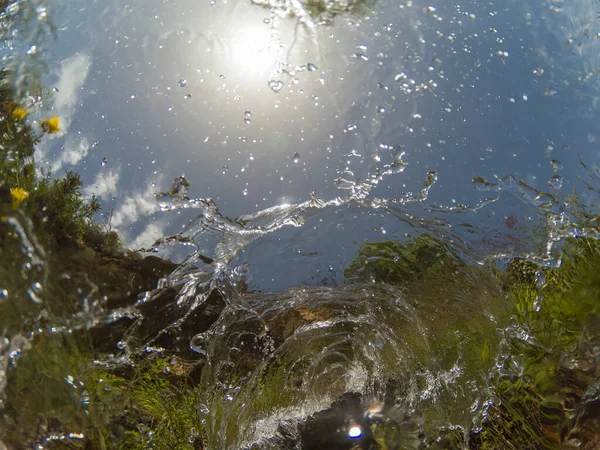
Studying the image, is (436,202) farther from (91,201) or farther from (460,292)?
(91,201)

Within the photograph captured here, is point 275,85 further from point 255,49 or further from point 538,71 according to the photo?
point 538,71

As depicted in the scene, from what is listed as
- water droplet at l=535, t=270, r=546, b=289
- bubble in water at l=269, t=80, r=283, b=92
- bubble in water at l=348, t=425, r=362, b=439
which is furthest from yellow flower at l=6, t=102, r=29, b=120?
water droplet at l=535, t=270, r=546, b=289

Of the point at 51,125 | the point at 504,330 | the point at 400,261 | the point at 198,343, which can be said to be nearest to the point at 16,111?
the point at 51,125

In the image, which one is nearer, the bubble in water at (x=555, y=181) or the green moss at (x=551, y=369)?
the green moss at (x=551, y=369)

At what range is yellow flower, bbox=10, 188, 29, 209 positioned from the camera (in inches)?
71.4

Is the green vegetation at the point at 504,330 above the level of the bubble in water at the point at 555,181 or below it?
below

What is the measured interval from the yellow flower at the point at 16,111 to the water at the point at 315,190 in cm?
5

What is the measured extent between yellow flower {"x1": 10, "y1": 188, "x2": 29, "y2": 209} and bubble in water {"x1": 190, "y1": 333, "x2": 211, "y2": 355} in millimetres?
1213

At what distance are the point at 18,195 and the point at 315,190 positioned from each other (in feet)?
4.72

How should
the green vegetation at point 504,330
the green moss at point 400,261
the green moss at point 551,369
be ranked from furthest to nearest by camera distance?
the green moss at point 400,261, the green vegetation at point 504,330, the green moss at point 551,369

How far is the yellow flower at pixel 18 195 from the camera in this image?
1814 mm

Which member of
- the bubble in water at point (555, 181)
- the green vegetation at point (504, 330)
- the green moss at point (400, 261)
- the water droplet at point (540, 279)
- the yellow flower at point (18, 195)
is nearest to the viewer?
the yellow flower at point (18, 195)

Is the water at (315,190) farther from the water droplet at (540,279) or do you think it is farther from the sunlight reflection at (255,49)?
the water droplet at (540,279)

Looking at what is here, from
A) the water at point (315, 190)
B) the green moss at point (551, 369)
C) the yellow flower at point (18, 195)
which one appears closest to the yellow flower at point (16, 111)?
the water at point (315, 190)
